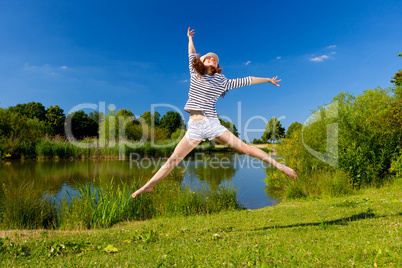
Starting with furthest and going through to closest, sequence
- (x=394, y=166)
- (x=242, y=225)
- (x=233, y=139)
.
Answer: (x=394, y=166), (x=242, y=225), (x=233, y=139)

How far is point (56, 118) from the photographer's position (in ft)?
Result: 162

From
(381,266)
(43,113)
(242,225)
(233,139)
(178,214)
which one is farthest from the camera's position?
(43,113)

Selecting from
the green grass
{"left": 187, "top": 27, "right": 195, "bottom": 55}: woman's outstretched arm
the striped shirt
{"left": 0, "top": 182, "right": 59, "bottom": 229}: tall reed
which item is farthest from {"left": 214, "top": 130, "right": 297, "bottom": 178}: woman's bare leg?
{"left": 0, "top": 182, "right": 59, "bottom": 229}: tall reed

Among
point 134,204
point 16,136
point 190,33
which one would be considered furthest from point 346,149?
point 16,136

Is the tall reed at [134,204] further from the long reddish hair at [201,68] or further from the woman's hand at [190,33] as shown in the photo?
the woman's hand at [190,33]

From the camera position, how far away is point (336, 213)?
20.5ft

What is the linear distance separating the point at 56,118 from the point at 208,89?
52.9 m

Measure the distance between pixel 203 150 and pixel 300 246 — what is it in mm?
38295

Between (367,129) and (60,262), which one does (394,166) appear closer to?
(367,129)

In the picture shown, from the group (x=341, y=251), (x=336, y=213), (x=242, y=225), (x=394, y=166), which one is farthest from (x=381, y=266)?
(x=394, y=166)

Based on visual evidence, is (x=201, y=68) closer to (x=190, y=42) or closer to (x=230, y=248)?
(x=190, y=42)

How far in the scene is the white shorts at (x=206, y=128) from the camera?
4008 mm

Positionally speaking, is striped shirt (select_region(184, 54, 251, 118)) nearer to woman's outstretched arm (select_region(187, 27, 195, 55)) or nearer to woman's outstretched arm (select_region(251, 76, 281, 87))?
woman's outstretched arm (select_region(251, 76, 281, 87))

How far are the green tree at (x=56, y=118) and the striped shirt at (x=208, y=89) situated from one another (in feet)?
166
